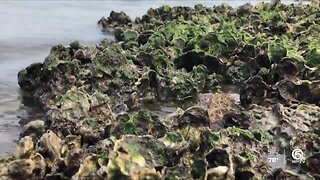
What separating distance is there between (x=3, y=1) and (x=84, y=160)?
17.9 meters

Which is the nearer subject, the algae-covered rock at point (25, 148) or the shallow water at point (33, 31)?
the algae-covered rock at point (25, 148)

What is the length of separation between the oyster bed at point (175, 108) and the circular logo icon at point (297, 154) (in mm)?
51

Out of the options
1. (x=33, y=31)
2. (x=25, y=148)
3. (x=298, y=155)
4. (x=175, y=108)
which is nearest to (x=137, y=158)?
(x=25, y=148)

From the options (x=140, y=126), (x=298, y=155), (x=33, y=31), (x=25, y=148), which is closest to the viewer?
(x=25, y=148)

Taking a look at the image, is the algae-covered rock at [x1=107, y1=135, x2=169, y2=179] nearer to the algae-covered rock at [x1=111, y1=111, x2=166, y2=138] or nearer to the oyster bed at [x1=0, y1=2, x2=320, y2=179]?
the oyster bed at [x1=0, y1=2, x2=320, y2=179]

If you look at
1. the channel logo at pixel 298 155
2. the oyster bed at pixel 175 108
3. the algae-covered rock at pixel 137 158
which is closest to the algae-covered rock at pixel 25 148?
the oyster bed at pixel 175 108

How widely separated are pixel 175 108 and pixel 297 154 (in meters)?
2.82

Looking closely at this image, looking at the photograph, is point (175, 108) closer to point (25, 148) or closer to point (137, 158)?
point (25, 148)

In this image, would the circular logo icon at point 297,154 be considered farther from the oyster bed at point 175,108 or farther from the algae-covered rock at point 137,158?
the algae-covered rock at point 137,158

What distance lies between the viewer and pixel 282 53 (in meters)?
10.1

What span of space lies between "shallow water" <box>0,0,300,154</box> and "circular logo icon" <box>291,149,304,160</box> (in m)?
3.24

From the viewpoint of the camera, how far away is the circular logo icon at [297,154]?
250 inches

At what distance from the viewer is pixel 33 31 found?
1616cm

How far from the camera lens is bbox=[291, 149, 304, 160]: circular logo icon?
6357 millimetres
